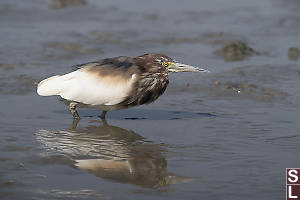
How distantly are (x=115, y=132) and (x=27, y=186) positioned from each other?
202 centimetres

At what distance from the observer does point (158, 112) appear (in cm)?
795

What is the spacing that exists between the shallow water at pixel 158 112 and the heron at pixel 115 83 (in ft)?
Result: 0.96

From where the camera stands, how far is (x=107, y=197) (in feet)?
16.6

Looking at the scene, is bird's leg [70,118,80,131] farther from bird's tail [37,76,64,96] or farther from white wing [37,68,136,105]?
bird's tail [37,76,64,96]

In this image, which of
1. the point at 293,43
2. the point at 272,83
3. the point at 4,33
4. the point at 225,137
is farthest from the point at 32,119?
the point at 293,43

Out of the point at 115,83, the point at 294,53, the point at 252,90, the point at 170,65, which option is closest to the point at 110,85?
the point at 115,83

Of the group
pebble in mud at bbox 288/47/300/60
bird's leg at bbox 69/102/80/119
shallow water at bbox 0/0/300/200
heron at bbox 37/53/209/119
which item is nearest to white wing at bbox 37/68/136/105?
heron at bbox 37/53/209/119

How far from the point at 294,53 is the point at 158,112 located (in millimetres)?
3679

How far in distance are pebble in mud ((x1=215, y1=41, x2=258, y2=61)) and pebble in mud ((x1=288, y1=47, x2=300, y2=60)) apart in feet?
1.83

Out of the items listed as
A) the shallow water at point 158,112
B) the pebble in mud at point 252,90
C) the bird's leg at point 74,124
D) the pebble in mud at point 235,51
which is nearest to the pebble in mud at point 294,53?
the shallow water at point 158,112

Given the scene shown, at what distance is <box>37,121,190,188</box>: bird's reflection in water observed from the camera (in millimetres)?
5598

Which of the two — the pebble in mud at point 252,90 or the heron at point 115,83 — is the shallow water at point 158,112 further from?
the heron at point 115,83

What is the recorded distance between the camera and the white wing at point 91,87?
23.7 ft

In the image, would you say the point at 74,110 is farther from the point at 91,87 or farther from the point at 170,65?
the point at 170,65
